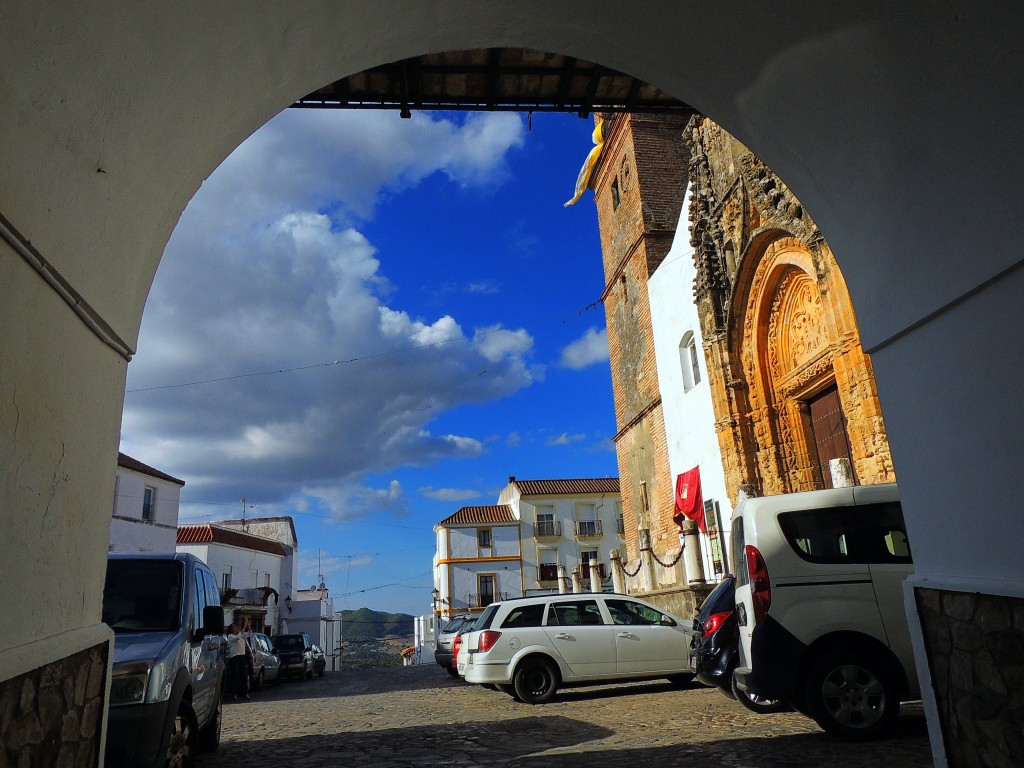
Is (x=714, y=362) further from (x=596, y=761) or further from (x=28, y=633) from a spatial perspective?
(x=28, y=633)

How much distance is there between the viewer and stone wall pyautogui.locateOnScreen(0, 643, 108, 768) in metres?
2.25

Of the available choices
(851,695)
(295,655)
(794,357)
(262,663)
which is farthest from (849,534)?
(295,655)

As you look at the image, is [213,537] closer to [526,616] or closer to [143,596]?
[526,616]

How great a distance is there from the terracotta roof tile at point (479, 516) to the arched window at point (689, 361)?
35545 millimetres

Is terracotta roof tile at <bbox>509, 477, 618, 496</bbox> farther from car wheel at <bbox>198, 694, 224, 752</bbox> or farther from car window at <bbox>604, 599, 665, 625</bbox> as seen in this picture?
car wheel at <bbox>198, 694, 224, 752</bbox>

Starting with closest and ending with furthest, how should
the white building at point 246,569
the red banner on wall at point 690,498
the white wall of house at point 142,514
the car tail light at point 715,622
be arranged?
the car tail light at point 715,622 < the red banner on wall at point 690,498 < the white wall of house at point 142,514 < the white building at point 246,569

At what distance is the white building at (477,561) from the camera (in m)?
50.8

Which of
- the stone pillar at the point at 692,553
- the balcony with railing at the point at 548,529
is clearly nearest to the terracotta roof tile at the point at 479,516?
the balcony with railing at the point at 548,529

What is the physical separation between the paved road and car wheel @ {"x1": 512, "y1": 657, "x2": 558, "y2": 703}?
19 cm

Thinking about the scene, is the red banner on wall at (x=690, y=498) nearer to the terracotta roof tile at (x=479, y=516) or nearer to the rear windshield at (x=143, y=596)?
the rear windshield at (x=143, y=596)

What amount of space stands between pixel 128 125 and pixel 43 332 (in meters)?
0.96

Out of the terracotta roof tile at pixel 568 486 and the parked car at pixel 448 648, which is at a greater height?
the terracotta roof tile at pixel 568 486

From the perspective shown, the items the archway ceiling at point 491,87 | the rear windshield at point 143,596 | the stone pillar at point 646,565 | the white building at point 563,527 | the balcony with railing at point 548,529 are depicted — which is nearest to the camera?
the rear windshield at point 143,596

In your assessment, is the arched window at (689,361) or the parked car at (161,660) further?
the arched window at (689,361)
